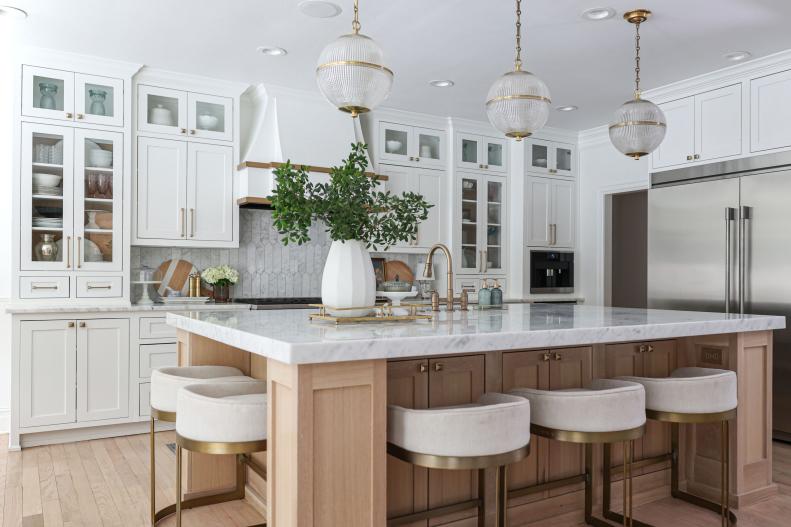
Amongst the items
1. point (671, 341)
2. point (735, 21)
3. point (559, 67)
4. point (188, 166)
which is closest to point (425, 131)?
point (559, 67)

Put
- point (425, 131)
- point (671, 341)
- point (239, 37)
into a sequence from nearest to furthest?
point (671, 341), point (239, 37), point (425, 131)

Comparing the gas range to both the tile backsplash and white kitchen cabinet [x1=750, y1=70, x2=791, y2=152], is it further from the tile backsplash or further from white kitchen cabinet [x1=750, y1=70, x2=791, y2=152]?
white kitchen cabinet [x1=750, y1=70, x2=791, y2=152]

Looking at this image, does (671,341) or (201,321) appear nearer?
(201,321)

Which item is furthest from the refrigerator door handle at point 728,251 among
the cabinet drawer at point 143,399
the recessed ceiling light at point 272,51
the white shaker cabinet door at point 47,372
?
the white shaker cabinet door at point 47,372

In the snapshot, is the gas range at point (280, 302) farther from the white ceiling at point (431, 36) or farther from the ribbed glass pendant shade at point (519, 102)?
the ribbed glass pendant shade at point (519, 102)

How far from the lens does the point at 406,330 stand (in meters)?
2.17

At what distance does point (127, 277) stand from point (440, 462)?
3438 millimetres

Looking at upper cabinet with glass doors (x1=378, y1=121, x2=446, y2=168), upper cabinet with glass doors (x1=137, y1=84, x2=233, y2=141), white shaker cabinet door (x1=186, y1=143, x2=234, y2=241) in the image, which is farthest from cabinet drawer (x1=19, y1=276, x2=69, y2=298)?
upper cabinet with glass doors (x1=378, y1=121, x2=446, y2=168)

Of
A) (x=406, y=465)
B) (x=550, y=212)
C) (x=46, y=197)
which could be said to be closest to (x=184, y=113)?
(x=46, y=197)

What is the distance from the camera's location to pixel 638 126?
342 centimetres

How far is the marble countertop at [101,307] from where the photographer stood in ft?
13.6

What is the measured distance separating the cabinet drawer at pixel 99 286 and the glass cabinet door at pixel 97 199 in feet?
0.23

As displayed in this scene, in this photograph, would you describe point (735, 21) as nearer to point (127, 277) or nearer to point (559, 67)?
point (559, 67)

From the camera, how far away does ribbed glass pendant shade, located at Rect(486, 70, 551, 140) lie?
115 inches
